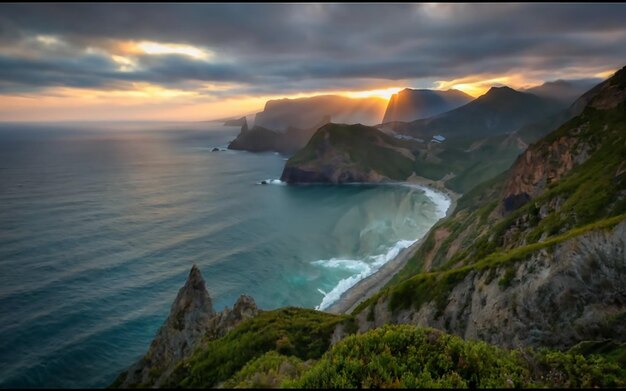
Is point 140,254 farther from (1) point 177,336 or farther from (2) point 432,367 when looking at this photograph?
(2) point 432,367

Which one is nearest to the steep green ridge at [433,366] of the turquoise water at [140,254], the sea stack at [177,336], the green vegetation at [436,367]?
the green vegetation at [436,367]

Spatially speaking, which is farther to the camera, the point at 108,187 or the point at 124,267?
the point at 108,187

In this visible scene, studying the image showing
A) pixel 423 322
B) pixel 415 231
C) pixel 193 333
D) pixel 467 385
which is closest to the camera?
pixel 467 385

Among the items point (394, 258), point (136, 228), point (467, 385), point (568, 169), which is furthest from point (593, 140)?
point (136, 228)

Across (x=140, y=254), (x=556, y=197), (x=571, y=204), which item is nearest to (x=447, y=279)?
(x=571, y=204)

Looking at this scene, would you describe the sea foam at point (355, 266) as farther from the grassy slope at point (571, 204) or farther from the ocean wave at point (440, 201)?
the ocean wave at point (440, 201)

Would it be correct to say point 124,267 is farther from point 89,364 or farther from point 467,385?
point 467,385

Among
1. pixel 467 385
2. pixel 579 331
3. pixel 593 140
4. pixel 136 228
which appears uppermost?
pixel 593 140
